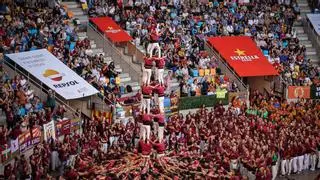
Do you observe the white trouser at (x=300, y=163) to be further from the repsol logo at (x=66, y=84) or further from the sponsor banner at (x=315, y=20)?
the sponsor banner at (x=315, y=20)

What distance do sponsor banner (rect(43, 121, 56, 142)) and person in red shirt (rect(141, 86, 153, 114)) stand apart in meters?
5.15

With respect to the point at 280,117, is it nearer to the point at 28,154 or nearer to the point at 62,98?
the point at 62,98

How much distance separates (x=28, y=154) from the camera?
2903 cm

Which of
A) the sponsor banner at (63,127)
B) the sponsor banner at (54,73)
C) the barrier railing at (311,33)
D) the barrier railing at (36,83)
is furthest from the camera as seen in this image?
the barrier railing at (311,33)

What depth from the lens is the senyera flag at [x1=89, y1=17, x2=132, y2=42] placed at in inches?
1570

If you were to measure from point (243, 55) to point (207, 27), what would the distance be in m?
2.99

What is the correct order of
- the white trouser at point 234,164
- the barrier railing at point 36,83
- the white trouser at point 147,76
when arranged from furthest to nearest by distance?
the barrier railing at point 36,83 → the white trouser at point 234,164 → the white trouser at point 147,76

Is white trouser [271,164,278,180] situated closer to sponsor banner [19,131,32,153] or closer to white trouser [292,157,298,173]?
white trouser [292,157,298,173]

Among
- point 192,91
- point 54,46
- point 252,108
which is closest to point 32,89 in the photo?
point 54,46

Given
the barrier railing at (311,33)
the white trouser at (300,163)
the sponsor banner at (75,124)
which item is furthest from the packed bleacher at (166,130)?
the barrier railing at (311,33)

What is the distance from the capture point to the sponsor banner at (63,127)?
30797 millimetres

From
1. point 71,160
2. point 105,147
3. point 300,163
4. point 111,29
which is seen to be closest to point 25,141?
point 71,160

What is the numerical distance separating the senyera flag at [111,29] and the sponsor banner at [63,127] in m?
9.51

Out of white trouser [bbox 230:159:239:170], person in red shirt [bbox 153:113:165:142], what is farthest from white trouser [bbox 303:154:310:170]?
person in red shirt [bbox 153:113:165:142]
